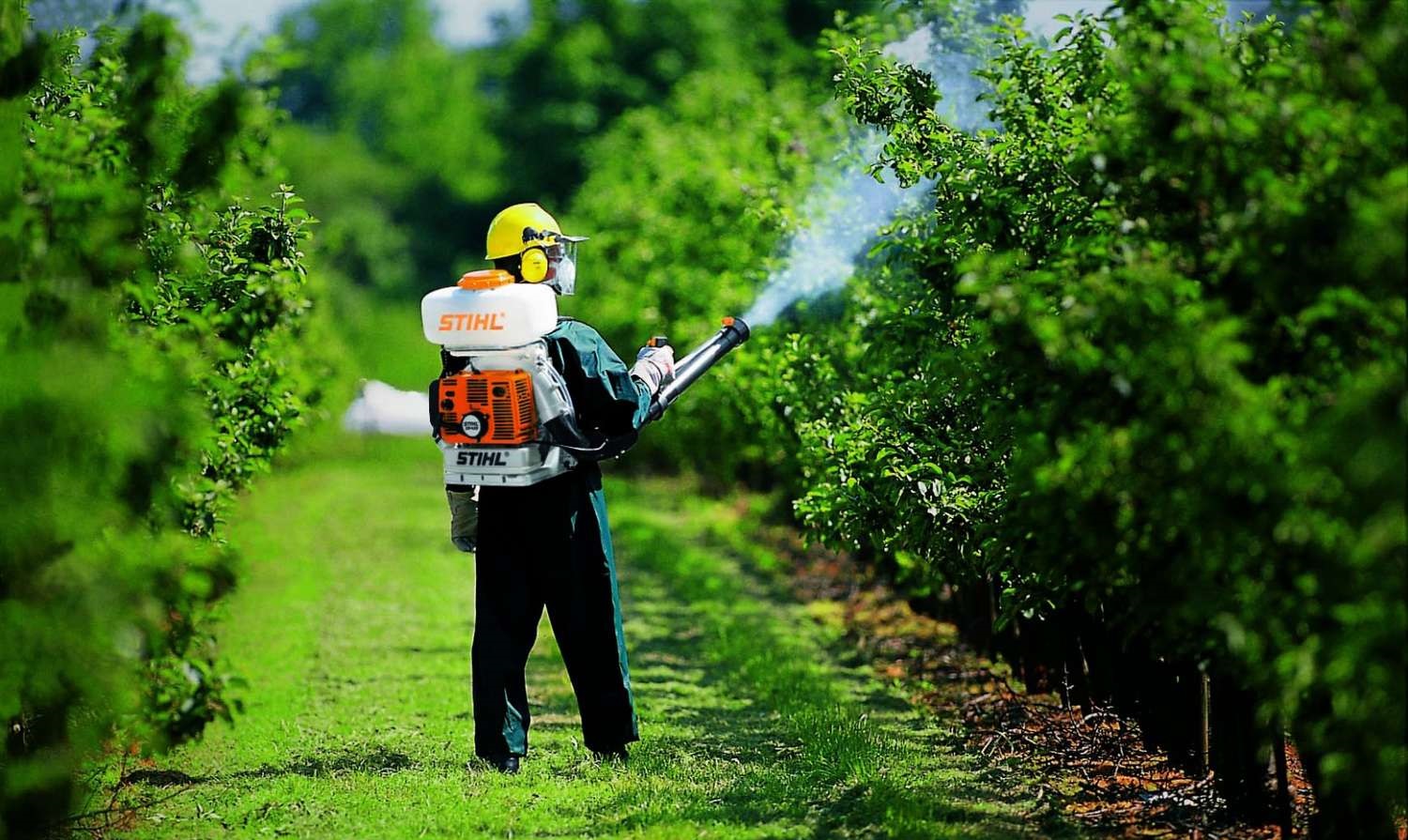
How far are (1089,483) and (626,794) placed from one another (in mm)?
2821

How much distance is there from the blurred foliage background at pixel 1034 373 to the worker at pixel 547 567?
1152 millimetres

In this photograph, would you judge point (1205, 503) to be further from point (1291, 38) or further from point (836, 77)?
point (836, 77)

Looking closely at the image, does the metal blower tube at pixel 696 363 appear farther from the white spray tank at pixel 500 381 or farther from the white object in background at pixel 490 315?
the white object in background at pixel 490 315

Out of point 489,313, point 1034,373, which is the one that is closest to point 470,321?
point 489,313

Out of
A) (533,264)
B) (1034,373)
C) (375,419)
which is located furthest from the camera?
(375,419)

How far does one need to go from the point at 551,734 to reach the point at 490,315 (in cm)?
249

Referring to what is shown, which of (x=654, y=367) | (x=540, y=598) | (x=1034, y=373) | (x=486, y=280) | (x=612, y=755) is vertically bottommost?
(x=612, y=755)

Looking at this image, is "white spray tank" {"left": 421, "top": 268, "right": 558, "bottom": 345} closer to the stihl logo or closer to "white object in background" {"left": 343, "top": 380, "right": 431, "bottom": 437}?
the stihl logo

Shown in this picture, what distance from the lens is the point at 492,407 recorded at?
6953 millimetres

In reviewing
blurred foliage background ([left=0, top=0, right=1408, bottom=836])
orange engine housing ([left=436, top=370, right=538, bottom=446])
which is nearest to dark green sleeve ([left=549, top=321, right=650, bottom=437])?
orange engine housing ([left=436, top=370, right=538, bottom=446])

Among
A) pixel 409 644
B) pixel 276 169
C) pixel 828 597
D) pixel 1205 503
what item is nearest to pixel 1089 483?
pixel 1205 503

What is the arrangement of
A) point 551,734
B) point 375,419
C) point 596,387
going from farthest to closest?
point 375,419 → point 551,734 → point 596,387

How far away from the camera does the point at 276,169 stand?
9133 millimetres

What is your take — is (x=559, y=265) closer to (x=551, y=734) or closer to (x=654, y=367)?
(x=654, y=367)
